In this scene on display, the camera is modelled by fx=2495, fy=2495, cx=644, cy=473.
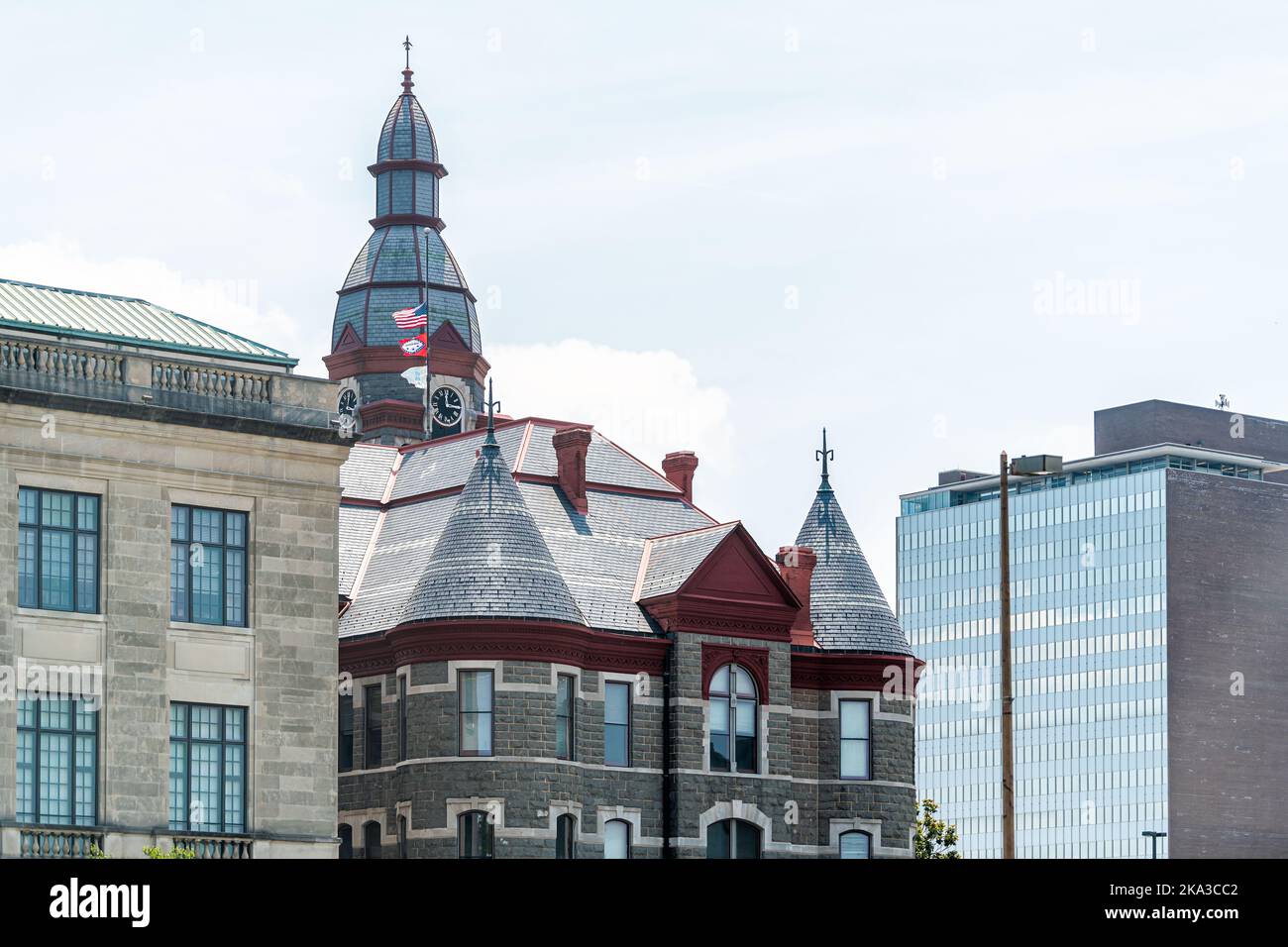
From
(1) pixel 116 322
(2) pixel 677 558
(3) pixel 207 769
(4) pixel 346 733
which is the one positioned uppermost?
(1) pixel 116 322

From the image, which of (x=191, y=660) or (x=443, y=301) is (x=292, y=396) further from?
(x=443, y=301)

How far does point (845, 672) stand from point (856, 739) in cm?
174

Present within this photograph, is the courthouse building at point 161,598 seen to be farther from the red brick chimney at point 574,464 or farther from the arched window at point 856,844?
the arched window at point 856,844

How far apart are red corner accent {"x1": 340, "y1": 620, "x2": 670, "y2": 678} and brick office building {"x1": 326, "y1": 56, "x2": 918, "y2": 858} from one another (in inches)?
2.1

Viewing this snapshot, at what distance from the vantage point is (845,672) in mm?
64062

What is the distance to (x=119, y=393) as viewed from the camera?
4944cm

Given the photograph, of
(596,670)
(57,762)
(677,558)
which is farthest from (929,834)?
(57,762)

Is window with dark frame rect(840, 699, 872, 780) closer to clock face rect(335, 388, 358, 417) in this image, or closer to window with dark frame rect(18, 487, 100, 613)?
window with dark frame rect(18, 487, 100, 613)

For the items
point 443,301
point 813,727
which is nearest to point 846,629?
point 813,727

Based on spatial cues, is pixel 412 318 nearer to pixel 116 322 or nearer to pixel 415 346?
pixel 415 346

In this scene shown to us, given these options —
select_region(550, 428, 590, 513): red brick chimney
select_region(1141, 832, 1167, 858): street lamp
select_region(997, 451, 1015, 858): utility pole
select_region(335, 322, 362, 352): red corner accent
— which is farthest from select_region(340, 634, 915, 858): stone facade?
select_region(335, 322, 362, 352): red corner accent

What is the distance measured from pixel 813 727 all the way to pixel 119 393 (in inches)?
865

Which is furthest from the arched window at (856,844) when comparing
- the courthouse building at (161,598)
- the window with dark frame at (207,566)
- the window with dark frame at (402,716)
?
the window with dark frame at (207,566)

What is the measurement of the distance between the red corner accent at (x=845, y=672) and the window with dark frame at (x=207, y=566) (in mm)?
18162
